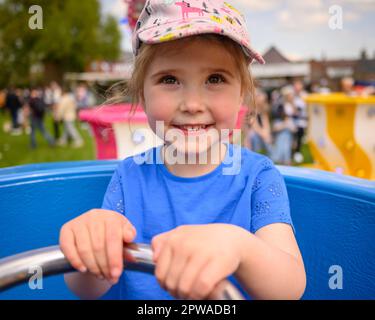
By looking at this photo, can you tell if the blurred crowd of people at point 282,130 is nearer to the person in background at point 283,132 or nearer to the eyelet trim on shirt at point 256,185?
the person in background at point 283,132

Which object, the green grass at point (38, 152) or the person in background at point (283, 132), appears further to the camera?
the green grass at point (38, 152)

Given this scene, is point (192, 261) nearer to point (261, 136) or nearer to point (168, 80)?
point (168, 80)

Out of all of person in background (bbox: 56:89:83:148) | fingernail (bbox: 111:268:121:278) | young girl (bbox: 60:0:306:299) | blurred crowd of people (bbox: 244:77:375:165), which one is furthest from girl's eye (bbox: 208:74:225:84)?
person in background (bbox: 56:89:83:148)

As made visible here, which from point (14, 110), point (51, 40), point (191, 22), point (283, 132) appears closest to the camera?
point (191, 22)

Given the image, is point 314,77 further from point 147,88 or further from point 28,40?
point 147,88

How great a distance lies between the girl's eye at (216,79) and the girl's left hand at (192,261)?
38 centimetres

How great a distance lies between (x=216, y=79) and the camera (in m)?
0.79

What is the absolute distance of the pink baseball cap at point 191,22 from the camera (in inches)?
29.4

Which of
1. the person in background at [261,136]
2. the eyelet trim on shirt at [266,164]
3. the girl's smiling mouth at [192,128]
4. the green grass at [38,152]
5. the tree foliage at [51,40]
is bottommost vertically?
the green grass at [38,152]

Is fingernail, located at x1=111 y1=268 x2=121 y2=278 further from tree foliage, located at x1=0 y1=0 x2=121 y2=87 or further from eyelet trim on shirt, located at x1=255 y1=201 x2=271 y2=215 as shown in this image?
tree foliage, located at x1=0 y1=0 x2=121 y2=87

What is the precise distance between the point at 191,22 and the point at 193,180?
0.32 meters

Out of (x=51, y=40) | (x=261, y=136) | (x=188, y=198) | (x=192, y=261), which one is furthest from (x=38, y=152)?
(x=51, y=40)

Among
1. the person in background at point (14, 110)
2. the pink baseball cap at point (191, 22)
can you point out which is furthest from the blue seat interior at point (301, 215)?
the person in background at point (14, 110)

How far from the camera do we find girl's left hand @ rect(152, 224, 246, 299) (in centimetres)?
44
